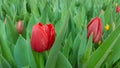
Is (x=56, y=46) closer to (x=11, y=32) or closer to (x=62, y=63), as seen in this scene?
(x=62, y=63)

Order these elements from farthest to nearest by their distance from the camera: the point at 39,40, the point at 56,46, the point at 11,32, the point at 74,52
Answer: the point at 11,32
the point at 74,52
the point at 39,40
the point at 56,46

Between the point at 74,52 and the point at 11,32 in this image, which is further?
the point at 11,32

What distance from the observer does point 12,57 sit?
3.55 feet

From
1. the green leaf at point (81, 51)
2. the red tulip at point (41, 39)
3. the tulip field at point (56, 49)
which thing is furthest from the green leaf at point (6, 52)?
the green leaf at point (81, 51)

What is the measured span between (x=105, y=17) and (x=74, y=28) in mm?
207

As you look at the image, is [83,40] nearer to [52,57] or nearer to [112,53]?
[112,53]

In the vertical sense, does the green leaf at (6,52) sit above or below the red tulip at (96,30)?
above

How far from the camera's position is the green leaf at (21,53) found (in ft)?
3.48

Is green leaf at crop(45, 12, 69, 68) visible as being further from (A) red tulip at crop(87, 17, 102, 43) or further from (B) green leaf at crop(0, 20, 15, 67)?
(A) red tulip at crop(87, 17, 102, 43)

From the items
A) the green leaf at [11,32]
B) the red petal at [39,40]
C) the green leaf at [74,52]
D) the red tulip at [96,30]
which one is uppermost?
the red petal at [39,40]

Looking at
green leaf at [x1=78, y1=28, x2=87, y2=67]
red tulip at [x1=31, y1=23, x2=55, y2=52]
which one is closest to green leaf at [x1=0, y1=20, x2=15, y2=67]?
red tulip at [x1=31, y1=23, x2=55, y2=52]

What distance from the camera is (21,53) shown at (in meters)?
1.07

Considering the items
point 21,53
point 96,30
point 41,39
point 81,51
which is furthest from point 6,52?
point 96,30

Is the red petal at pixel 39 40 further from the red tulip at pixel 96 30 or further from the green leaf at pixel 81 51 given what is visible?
A: the red tulip at pixel 96 30
